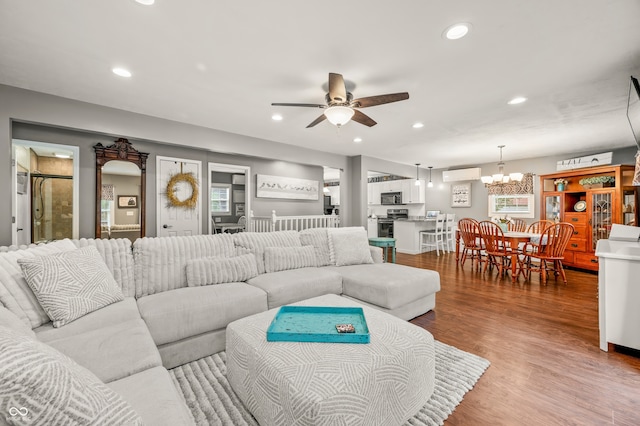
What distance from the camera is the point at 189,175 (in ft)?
15.1

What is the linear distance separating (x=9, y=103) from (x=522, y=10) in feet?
15.5

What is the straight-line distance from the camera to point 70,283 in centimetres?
174

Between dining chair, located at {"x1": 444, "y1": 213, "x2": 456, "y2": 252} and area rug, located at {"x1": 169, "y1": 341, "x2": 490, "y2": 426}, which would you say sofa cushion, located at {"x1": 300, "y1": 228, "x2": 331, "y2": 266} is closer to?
area rug, located at {"x1": 169, "y1": 341, "x2": 490, "y2": 426}

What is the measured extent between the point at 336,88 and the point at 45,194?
209 inches

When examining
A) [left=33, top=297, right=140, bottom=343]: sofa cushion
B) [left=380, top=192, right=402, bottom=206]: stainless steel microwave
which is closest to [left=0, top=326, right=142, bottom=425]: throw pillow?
[left=33, top=297, right=140, bottom=343]: sofa cushion

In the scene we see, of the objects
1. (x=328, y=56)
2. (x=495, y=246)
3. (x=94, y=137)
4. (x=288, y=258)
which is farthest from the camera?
(x=495, y=246)

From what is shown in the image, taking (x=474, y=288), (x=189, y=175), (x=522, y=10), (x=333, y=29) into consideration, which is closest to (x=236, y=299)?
(x=333, y=29)

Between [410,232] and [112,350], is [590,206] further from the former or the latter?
[112,350]

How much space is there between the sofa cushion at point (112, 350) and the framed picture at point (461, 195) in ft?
26.4

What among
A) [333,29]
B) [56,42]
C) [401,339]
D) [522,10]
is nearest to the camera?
[401,339]

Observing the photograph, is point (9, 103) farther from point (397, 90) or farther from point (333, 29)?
point (397, 90)

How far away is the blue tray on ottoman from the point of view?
Answer: 1464 mm

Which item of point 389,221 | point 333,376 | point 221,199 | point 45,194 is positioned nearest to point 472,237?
point 389,221

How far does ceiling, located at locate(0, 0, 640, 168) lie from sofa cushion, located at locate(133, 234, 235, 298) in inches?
64.3
